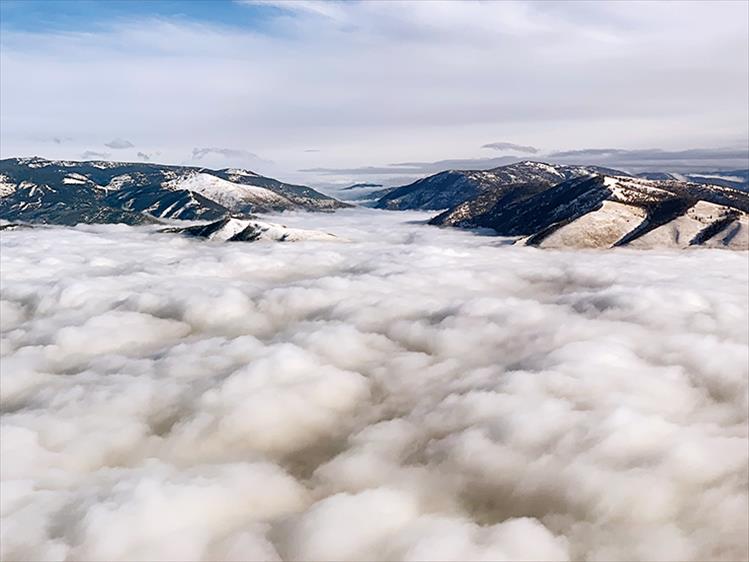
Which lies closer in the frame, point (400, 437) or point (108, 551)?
point (108, 551)

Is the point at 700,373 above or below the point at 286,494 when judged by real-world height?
above

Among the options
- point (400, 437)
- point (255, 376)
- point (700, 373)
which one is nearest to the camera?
point (400, 437)

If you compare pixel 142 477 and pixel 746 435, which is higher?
pixel 746 435

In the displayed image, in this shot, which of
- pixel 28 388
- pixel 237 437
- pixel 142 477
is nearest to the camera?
pixel 142 477

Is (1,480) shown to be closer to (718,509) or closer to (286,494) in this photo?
(286,494)

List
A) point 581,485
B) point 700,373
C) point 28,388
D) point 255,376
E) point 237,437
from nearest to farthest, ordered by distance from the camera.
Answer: point 581,485, point 237,437, point 700,373, point 255,376, point 28,388

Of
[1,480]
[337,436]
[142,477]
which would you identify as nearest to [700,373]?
[337,436]

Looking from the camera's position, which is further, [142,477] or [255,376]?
[255,376]

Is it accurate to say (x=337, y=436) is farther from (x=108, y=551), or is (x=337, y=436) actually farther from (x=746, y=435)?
(x=746, y=435)

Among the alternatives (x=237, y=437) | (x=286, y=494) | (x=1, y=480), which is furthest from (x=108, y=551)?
(x=237, y=437)
